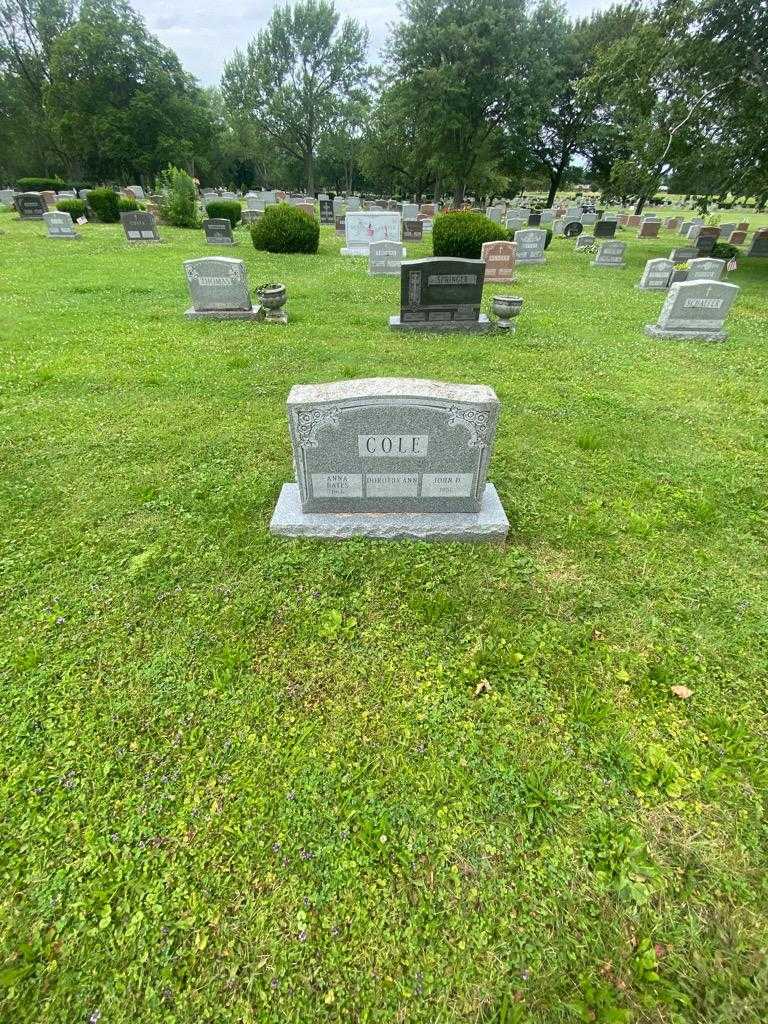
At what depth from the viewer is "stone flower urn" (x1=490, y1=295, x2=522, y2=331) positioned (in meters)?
9.21

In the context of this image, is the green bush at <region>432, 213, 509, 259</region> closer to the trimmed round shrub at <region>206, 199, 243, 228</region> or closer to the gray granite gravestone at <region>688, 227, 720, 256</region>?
the gray granite gravestone at <region>688, 227, 720, 256</region>

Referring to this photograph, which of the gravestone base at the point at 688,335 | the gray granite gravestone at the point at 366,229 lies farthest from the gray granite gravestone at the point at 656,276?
the gray granite gravestone at the point at 366,229

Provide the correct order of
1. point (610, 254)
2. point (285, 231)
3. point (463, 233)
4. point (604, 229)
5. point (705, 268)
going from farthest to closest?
1. point (604, 229)
2. point (610, 254)
3. point (285, 231)
4. point (463, 233)
5. point (705, 268)

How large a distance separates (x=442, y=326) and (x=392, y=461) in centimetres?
668

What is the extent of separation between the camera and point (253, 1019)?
68.9 inches

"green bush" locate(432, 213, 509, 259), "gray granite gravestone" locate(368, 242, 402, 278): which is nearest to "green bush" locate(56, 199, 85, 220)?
"gray granite gravestone" locate(368, 242, 402, 278)

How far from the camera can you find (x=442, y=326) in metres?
9.46

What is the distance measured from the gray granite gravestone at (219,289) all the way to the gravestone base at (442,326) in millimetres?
2792

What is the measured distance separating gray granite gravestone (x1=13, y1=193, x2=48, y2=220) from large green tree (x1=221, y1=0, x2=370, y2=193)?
3367 centimetres

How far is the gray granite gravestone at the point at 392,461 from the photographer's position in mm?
3520

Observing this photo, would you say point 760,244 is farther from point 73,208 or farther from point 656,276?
point 73,208

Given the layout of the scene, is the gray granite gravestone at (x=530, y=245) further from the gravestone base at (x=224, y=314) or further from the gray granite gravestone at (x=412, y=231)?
the gravestone base at (x=224, y=314)

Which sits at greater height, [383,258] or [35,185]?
[35,185]


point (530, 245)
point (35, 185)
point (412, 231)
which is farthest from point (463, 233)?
point (35, 185)
